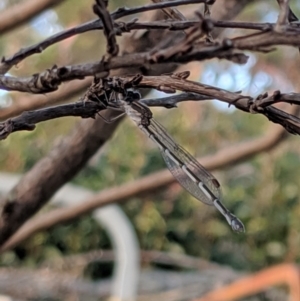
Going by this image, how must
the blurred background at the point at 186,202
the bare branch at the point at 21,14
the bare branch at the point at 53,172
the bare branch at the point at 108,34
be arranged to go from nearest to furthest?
1. the bare branch at the point at 108,34
2. the bare branch at the point at 53,172
3. the bare branch at the point at 21,14
4. the blurred background at the point at 186,202

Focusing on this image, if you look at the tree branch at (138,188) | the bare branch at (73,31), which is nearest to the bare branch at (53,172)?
the tree branch at (138,188)

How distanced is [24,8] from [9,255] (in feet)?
4.30

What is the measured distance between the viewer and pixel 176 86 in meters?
0.26

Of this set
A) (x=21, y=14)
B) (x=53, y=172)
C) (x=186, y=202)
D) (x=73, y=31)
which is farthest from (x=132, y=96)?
(x=186, y=202)

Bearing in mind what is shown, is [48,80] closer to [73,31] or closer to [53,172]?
[73,31]

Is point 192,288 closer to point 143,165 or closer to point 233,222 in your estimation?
point 143,165

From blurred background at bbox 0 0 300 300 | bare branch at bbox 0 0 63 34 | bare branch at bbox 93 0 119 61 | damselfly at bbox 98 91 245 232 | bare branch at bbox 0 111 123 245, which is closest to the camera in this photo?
bare branch at bbox 93 0 119 61

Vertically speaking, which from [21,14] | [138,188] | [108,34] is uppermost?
[21,14]

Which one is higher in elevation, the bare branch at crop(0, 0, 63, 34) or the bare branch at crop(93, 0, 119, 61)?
the bare branch at crop(0, 0, 63, 34)

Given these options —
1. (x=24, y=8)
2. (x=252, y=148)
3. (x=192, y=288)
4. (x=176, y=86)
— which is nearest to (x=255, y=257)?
(x=192, y=288)

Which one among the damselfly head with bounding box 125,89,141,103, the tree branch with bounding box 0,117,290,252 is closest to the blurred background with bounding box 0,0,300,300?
the tree branch with bounding box 0,117,290,252

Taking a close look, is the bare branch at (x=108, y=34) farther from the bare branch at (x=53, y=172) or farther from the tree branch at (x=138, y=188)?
the tree branch at (x=138, y=188)

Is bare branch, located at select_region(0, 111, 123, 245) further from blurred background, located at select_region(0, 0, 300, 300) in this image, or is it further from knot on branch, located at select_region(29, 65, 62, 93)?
blurred background, located at select_region(0, 0, 300, 300)

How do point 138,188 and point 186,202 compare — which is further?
point 186,202
